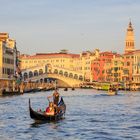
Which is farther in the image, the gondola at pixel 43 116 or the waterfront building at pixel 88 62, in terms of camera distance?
the waterfront building at pixel 88 62

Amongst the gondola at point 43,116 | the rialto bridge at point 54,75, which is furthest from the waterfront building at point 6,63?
the gondola at point 43,116

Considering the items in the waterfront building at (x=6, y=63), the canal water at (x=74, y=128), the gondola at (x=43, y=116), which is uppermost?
the waterfront building at (x=6, y=63)

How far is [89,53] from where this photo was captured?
10356 centimetres

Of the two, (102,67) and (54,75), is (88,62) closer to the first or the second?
(102,67)

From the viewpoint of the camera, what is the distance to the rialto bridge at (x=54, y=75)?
85394 mm

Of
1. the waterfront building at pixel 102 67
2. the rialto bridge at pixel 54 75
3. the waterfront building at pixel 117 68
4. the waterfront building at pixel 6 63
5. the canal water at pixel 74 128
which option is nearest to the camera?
the canal water at pixel 74 128

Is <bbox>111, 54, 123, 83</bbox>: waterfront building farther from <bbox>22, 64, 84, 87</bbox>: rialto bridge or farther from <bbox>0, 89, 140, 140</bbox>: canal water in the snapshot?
<bbox>0, 89, 140, 140</bbox>: canal water

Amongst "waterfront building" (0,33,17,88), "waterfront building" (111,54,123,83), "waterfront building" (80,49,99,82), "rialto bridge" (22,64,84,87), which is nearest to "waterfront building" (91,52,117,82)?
"waterfront building" (80,49,99,82)

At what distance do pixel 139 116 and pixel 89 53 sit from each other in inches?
3207

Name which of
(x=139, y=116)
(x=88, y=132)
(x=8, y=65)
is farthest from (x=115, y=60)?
(x=88, y=132)

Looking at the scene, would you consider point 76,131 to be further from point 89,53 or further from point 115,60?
point 89,53

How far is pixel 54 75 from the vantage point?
84.8 m

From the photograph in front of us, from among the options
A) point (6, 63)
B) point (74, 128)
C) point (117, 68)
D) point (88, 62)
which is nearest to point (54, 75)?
point (117, 68)

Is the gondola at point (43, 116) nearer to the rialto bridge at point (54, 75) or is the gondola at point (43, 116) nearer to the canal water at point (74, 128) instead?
the canal water at point (74, 128)
